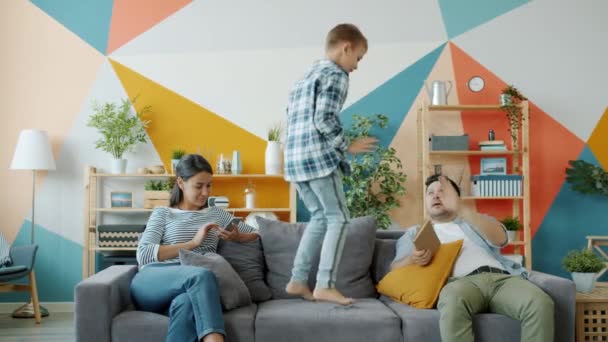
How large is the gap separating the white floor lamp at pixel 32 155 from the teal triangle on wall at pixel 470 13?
354cm

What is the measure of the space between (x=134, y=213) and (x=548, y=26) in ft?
12.9

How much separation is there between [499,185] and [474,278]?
2.45m

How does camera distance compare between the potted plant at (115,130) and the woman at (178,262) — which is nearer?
the woman at (178,262)

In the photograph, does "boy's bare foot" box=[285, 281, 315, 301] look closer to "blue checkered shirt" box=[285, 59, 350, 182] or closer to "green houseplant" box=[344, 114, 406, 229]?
"blue checkered shirt" box=[285, 59, 350, 182]

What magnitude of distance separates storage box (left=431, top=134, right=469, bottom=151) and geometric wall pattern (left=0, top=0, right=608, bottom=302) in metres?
0.28

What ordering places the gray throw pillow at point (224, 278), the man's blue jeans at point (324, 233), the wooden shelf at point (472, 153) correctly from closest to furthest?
the gray throw pillow at point (224, 278)
the man's blue jeans at point (324, 233)
the wooden shelf at point (472, 153)

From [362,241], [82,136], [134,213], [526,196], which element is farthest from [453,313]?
[82,136]

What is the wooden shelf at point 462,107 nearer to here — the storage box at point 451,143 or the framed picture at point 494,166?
the storage box at point 451,143

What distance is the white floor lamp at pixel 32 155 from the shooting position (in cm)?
508

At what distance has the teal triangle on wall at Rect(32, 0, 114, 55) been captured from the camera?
5.50 m

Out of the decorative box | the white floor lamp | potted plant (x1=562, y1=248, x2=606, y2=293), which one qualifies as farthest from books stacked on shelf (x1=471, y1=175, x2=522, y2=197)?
the white floor lamp

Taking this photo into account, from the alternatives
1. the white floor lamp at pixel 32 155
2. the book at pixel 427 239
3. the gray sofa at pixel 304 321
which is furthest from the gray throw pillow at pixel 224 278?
the white floor lamp at pixel 32 155

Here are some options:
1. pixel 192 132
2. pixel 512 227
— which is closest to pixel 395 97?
pixel 512 227

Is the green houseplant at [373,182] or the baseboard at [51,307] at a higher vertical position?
the green houseplant at [373,182]
